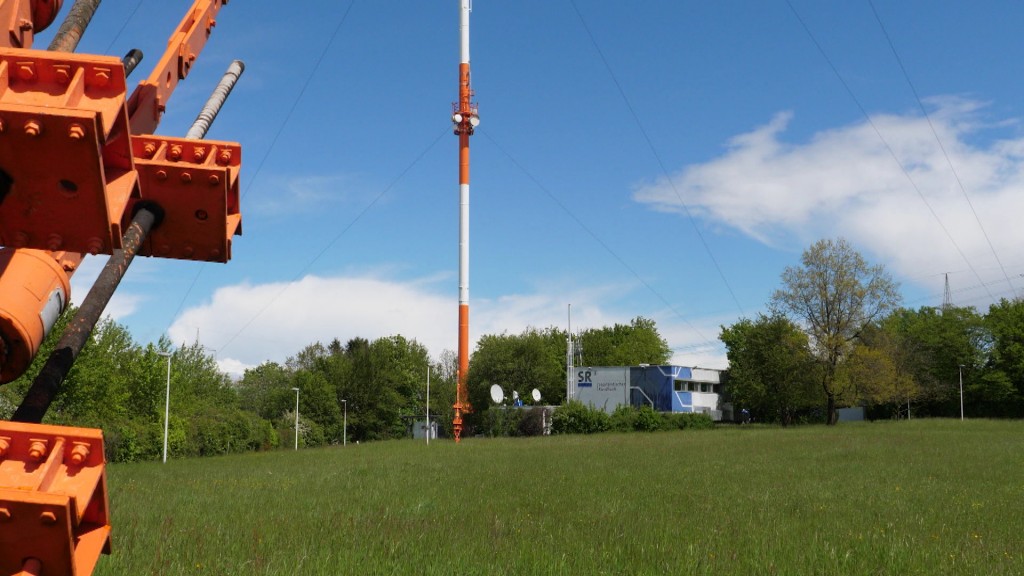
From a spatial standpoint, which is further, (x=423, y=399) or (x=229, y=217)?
(x=423, y=399)

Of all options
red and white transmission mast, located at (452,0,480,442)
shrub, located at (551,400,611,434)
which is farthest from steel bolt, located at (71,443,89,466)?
shrub, located at (551,400,611,434)

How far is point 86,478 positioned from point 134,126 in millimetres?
2245

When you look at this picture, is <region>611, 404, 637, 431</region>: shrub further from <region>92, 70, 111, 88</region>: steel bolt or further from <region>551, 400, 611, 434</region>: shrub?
<region>92, 70, 111, 88</region>: steel bolt

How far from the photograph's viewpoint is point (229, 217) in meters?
3.93

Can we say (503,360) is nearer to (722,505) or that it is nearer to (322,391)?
(322,391)

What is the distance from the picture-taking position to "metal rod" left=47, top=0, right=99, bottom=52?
3646 mm

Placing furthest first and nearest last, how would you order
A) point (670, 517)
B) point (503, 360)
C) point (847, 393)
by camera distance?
point (503, 360)
point (847, 393)
point (670, 517)

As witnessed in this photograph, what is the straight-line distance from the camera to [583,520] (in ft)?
44.1

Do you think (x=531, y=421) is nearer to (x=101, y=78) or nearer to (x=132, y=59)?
(x=132, y=59)

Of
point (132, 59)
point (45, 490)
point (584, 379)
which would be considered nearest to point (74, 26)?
point (132, 59)

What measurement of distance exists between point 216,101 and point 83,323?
1.74m

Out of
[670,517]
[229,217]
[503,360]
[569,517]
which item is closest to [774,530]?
[670,517]

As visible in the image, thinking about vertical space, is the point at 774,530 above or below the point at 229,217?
below

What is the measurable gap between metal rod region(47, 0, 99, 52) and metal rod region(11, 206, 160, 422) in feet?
2.51
